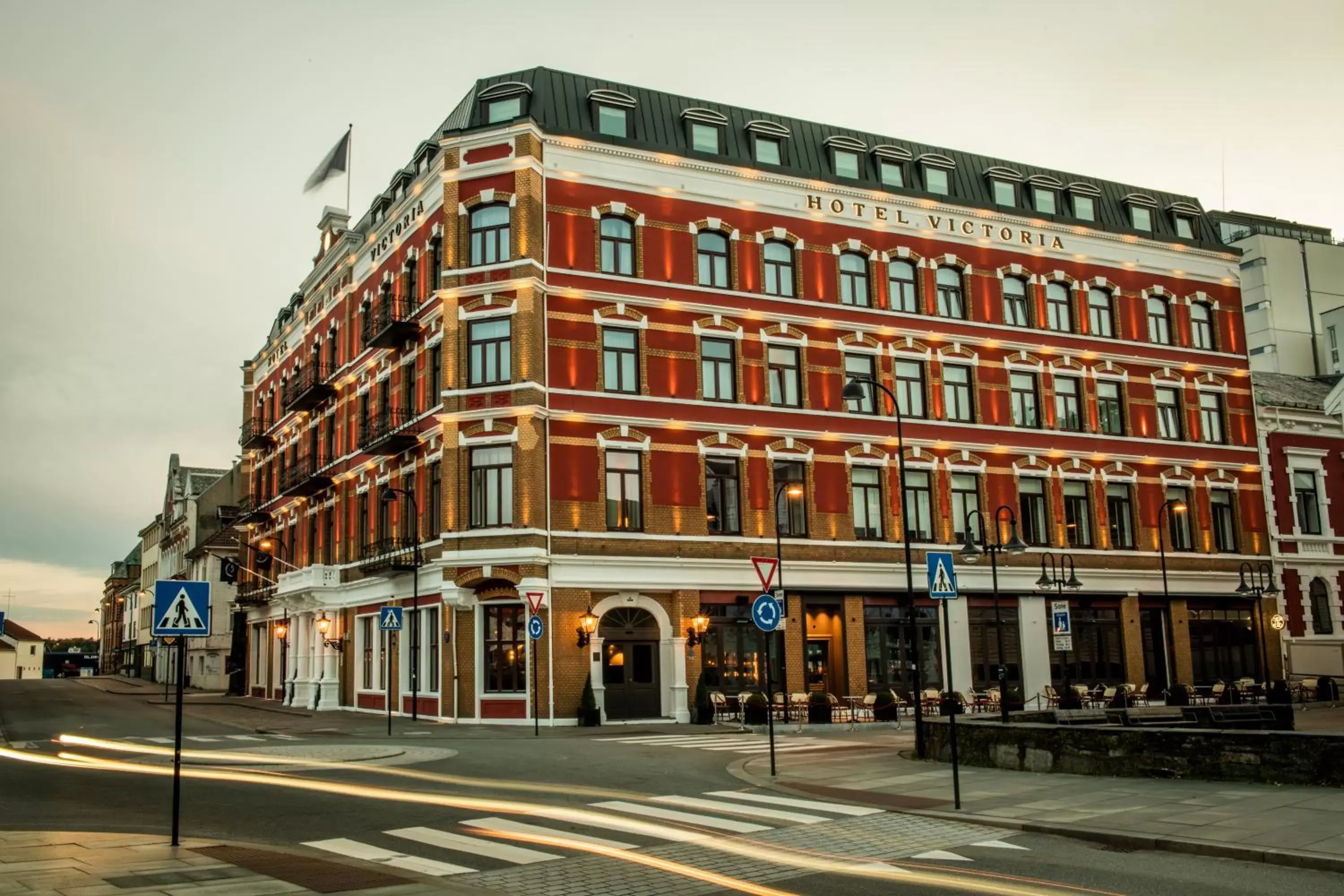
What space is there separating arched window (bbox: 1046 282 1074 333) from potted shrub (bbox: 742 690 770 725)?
19818 millimetres

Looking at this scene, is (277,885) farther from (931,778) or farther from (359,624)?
(359,624)

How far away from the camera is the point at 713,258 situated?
37.4 meters

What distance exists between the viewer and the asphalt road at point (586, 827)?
1066cm

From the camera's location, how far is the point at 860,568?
37719 millimetres

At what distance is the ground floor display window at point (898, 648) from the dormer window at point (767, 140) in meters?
15.3

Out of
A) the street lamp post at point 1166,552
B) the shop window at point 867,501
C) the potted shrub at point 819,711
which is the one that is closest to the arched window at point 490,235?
the shop window at point 867,501

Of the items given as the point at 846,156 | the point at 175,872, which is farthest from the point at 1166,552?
the point at 175,872

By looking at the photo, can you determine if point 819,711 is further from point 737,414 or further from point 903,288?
point 903,288

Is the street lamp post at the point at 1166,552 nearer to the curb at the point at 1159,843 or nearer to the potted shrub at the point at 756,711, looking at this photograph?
the potted shrub at the point at 756,711

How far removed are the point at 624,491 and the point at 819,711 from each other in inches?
337

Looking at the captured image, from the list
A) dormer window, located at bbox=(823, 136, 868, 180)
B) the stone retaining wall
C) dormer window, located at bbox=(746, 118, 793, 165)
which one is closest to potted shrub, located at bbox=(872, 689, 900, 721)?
the stone retaining wall

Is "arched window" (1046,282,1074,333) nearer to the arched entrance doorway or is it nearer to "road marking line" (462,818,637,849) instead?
the arched entrance doorway

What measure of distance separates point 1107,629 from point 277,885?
37.3m

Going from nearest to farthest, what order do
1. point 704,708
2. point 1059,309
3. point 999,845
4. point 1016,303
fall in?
point 999,845 → point 704,708 → point 1016,303 → point 1059,309
